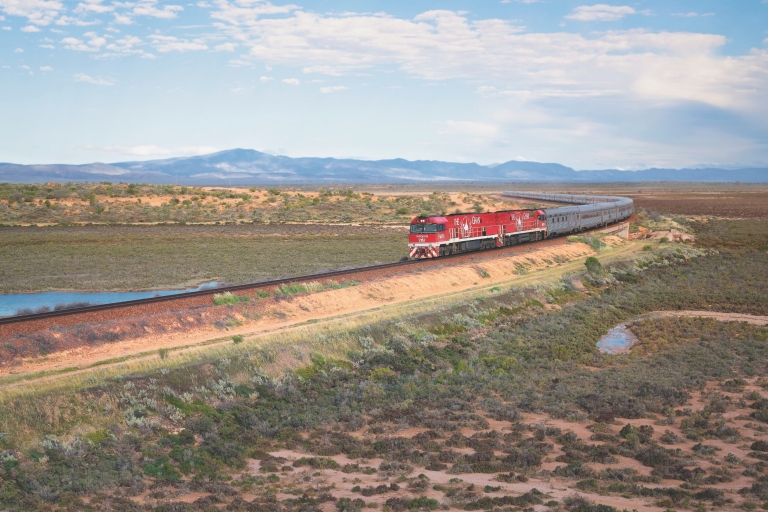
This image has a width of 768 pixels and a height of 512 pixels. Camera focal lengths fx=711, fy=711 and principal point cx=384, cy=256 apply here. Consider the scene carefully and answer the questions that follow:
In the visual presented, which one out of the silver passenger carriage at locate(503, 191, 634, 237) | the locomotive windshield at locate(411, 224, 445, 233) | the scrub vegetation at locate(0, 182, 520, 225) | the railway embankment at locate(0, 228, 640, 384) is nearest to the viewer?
the railway embankment at locate(0, 228, 640, 384)

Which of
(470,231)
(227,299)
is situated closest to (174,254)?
(470,231)

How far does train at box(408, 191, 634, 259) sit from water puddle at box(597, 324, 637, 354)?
51.3 feet

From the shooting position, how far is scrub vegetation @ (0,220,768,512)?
1551 centimetres

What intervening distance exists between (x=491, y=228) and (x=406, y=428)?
124ft

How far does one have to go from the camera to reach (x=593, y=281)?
46.8 meters

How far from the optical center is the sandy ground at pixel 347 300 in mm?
24087

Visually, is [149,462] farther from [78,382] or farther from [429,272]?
[429,272]

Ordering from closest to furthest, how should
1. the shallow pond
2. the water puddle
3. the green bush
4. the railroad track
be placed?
1. the railroad track
2. the water puddle
3. the shallow pond
4. the green bush

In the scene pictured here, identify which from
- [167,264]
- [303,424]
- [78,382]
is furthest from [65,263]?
[303,424]

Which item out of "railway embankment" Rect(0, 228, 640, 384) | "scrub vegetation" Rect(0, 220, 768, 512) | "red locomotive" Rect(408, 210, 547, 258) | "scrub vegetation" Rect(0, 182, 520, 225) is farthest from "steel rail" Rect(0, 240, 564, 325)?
"scrub vegetation" Rect(0, 182, 520, 225)

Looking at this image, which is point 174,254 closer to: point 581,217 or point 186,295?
point 186,295

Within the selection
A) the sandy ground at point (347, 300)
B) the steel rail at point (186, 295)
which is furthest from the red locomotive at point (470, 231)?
the sandy ground at point (347, 300)

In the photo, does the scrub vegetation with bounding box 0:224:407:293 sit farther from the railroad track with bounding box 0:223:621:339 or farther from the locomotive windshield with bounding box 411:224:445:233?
the railroad track with bounding box 0:223:621:339

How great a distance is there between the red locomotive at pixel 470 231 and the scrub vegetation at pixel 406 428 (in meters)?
17.5
